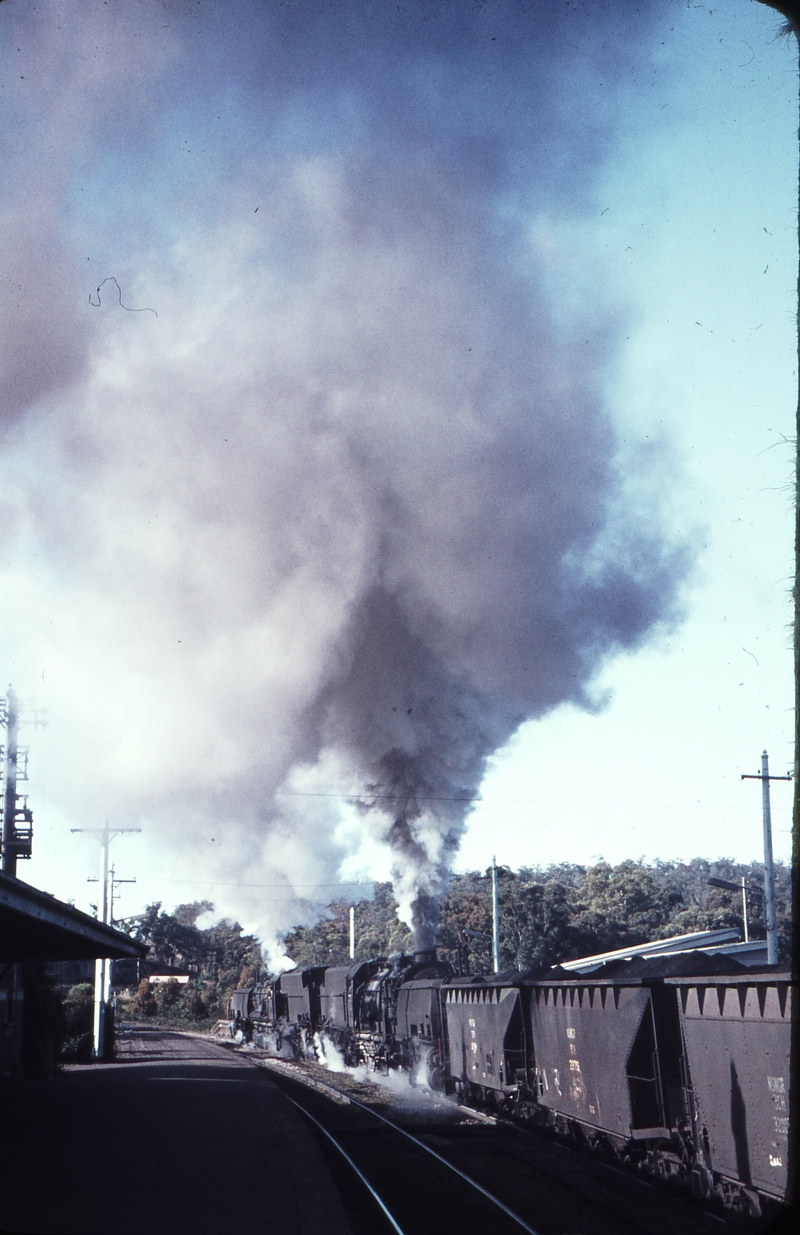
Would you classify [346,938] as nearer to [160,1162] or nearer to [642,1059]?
[160,1162]

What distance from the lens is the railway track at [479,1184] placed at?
31.9 ft

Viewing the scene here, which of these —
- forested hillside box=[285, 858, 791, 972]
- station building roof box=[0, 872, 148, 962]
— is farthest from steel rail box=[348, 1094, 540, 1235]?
forested hillside box=[285, 858, 791, 972]

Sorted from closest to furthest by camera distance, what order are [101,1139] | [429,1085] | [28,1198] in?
[28,1198]
[101,1139]
[429,1085]

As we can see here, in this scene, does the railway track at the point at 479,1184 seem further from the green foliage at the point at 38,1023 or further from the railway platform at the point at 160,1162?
the green foliage at the point at 38,1023

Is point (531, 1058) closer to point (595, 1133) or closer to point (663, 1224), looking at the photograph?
point (595, 1133)

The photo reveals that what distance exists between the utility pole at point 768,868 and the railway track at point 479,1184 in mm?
10465

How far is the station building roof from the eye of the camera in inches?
523

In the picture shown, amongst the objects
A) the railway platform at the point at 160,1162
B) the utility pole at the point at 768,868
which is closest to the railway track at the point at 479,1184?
the railway platform at the point at 160,1162

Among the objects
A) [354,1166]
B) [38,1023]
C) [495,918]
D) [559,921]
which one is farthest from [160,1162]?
[559,921]

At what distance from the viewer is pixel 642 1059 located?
1130cm

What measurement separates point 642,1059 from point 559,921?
35090 mm

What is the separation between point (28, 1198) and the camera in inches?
429

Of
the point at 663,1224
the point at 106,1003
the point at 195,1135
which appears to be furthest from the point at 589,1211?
the point at 106,1003

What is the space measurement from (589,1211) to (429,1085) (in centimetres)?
1252
